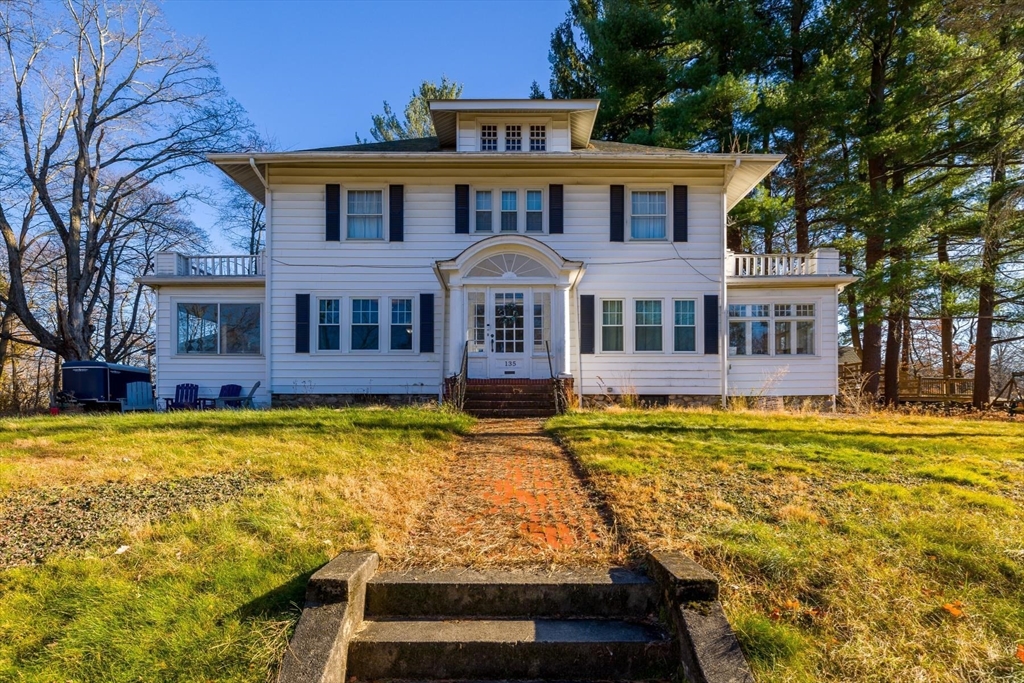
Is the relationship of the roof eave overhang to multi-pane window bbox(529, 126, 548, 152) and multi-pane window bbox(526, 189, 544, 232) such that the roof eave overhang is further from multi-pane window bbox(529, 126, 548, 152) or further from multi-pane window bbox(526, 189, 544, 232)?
multi-pane window bbox(529, 126, 548, 152)

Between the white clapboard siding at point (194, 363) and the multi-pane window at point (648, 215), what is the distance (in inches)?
377

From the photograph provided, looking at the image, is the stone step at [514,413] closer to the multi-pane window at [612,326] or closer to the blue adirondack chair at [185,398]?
the multi-pane window at [612,326]

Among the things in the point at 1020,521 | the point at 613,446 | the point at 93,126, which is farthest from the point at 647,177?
the point at 93,126

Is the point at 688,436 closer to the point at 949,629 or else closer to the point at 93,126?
the point at 949,629

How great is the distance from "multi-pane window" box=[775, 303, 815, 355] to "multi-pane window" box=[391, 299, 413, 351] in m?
9.14

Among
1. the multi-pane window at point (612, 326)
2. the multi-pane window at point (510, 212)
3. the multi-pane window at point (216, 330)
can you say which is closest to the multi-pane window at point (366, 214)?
the multi-pane window at point (510, 212)

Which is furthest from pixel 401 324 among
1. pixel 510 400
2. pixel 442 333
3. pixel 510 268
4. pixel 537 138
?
pixel 537 138

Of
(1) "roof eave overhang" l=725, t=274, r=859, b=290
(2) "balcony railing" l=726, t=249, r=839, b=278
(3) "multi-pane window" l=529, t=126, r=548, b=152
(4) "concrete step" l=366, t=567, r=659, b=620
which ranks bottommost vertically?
(4) "concrete step" l=366, t=567, r=659, b=620

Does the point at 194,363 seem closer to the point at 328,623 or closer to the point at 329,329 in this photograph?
the point at 329,329

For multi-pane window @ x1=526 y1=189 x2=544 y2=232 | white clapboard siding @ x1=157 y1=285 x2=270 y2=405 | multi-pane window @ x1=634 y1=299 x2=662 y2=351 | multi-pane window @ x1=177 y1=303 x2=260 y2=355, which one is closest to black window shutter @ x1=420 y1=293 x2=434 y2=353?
multi-pane window @ x1=526 y1=189 x2=544 y2=232

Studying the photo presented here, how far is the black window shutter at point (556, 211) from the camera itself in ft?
46.0

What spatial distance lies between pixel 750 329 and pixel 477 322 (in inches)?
271

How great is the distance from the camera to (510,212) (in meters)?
14.2

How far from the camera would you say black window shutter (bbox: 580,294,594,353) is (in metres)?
13.9
